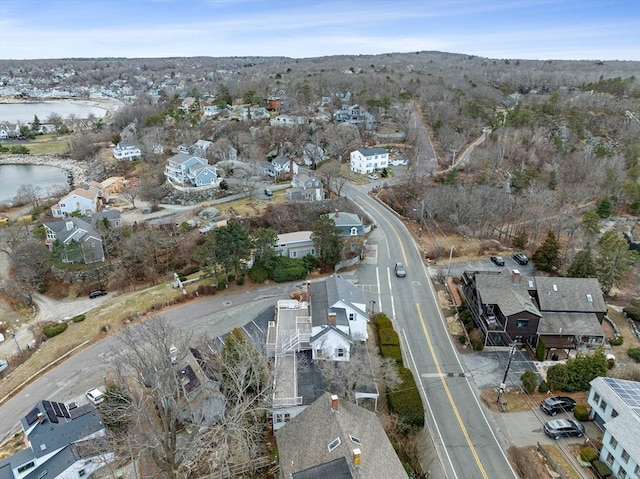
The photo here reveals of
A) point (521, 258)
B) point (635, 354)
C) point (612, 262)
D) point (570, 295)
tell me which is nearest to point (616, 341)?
point (635, 354)

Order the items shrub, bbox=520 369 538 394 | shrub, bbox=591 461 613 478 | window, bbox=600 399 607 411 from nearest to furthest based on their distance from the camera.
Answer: shrub, bbox=591 461 613 478, window, bbox=600 399 607 411, shrub, bbox=520 369 538 394

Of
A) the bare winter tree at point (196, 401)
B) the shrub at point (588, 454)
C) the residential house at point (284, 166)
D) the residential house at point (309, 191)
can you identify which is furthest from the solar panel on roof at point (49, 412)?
the residential house at point (284, 166)

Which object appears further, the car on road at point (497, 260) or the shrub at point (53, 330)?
the car on road at point (497, 260)

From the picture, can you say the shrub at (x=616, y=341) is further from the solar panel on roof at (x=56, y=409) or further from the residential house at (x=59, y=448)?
the solar panel on roof at (x=56, y=409)

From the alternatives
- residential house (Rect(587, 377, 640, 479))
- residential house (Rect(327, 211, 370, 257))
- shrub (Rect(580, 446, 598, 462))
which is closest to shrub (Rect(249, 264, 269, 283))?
residential house (Rect(327, 211, 370, 257))

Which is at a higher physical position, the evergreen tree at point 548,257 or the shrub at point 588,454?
the evergreen tree at point 548,257

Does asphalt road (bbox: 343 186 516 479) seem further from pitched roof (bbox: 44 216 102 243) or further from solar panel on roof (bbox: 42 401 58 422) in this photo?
pitched roof (bbox: 44 216 102 243)

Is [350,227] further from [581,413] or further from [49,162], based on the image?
[49,162]
